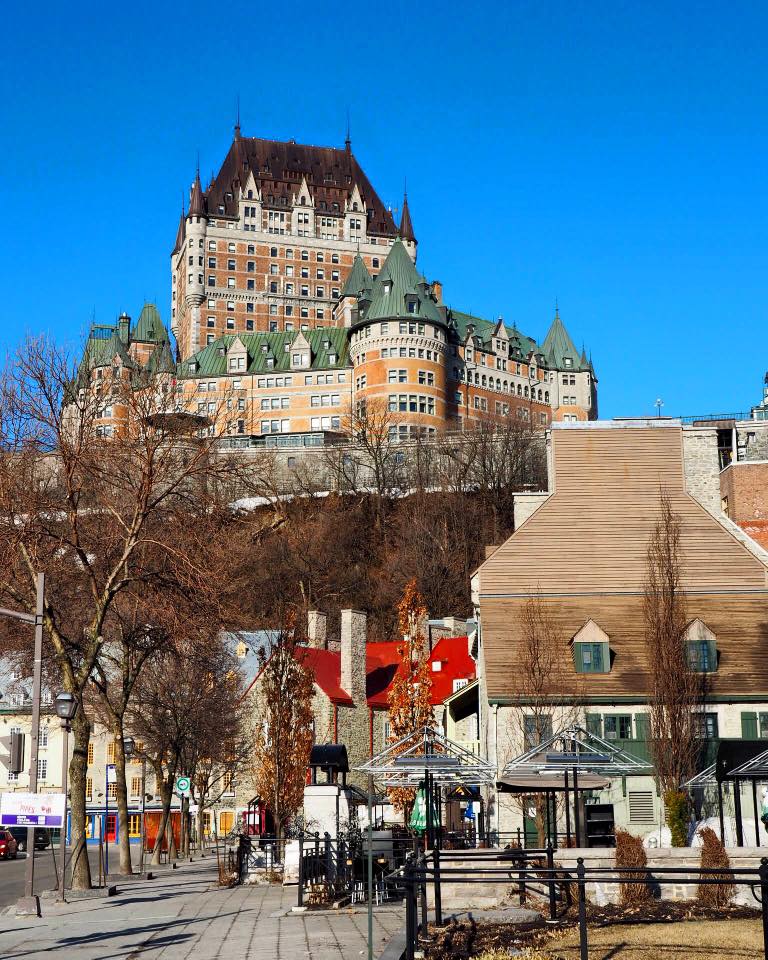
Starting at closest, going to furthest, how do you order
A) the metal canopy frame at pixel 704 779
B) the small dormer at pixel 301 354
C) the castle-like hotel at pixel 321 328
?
the metal canopy frame at pixel 704 779 < the castle-like hotel at pixel 321 328 < the small dormer at pixel 301 354

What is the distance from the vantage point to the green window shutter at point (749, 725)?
39281 mm

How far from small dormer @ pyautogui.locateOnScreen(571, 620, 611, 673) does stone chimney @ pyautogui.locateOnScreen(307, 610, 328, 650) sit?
82.1 feet

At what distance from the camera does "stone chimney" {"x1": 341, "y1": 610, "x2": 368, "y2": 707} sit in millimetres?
59938

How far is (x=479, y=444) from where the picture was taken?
115 meters

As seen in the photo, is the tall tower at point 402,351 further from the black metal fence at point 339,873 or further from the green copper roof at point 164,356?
the black metal fence at point 339,873

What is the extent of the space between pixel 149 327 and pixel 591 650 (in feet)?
469

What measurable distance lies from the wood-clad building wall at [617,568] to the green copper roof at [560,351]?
123 metres

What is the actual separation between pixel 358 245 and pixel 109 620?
145 meters

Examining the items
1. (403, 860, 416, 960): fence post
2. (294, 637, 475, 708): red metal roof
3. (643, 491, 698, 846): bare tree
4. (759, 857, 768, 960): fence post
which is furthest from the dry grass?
(294, 637, 475, 708): red metal roof

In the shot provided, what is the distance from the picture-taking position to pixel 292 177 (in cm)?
18688

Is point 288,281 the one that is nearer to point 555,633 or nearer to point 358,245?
point 358,245

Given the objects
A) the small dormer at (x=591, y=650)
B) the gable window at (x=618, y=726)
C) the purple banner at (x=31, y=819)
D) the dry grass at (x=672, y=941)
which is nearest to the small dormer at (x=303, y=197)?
the small dormer at (x=591, y=650)

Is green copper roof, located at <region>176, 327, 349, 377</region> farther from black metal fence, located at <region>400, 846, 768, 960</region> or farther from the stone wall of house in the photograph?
black metal fence, located at <region>400, 846, 768, 960</region>

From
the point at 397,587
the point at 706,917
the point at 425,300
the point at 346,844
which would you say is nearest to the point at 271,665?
the point at 346,844
